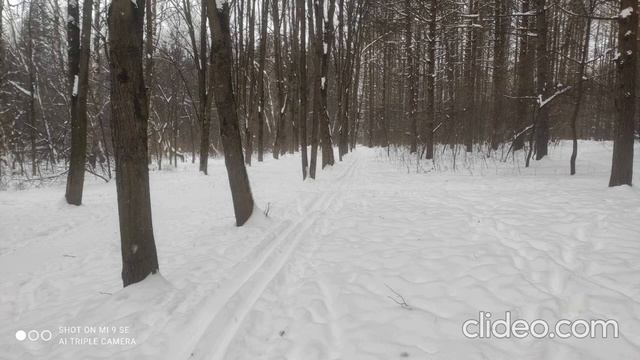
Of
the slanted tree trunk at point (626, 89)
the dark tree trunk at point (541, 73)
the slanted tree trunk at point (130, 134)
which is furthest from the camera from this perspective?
the dark tree trunk at point (541, 73)

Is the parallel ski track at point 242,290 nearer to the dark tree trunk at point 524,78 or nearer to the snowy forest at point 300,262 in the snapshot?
the snowy forest at point 300,262

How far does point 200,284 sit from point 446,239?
129 inches

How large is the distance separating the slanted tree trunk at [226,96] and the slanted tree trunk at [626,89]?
7.47 metres

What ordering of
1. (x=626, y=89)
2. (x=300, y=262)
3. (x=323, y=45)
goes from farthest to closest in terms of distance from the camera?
(x=323, y=45) → (x=626, y=89) → (x=300, y=262)

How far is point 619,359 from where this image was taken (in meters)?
2.26

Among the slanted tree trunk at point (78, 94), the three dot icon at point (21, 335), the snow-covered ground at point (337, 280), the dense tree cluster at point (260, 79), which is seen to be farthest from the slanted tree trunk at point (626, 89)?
the slanted tree trunk at point (78, 94)

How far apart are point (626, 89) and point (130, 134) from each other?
8695 millimetres

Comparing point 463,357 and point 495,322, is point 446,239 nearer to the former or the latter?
point 495,322

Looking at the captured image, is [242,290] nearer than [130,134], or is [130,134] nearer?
[130,134]

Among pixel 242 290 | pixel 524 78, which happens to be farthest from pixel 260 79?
pixel 242 290

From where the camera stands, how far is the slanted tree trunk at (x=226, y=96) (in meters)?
5.52

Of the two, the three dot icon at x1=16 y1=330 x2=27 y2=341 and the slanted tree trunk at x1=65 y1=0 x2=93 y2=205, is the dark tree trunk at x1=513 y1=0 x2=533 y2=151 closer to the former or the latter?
the slanted tree trunk at x1=65 y1=0 x2=93 y2=205

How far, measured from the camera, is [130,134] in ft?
10.8

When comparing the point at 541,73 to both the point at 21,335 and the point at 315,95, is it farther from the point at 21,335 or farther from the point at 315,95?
the point at 21,335
